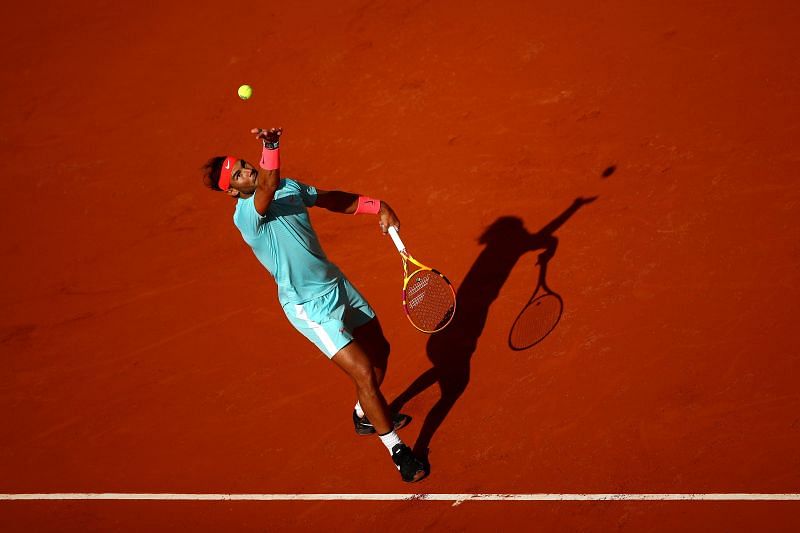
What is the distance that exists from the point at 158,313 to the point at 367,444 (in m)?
2.72

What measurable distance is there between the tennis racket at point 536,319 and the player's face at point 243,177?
2.65 m

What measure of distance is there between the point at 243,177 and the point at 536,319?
2.87 metres

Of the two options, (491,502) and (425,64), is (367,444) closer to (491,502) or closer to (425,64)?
(491,502)

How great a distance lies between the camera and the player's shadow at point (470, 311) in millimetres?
6527

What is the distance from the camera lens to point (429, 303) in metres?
6.62

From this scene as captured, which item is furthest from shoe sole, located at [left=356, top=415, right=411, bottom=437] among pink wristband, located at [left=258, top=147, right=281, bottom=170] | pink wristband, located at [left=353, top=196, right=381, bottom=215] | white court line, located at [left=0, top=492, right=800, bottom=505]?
pink wristband, located at [left=258, top=147, right=281, bottom=170]

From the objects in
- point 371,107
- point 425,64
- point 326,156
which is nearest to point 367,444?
point 326,156

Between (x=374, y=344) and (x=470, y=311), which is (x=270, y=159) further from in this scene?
(x=470, y=311)

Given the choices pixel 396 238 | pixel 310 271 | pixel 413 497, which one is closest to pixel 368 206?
pixel 396 238

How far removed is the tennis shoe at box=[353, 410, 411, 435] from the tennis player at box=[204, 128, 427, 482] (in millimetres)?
416

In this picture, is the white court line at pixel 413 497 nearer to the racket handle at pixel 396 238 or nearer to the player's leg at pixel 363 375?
the player's leg at pixel 363 375

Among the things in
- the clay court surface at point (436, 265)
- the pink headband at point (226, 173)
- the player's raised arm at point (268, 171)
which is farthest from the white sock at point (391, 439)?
the pink headband at point (226, 173)

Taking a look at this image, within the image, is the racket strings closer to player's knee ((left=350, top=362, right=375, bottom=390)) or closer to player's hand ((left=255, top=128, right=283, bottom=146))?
player's knee ((left=350, top=362, right=375, bottom=390))

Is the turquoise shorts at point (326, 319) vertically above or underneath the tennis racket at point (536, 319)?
above
